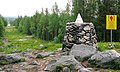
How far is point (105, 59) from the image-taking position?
1403 cm

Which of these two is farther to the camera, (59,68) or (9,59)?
(9,59)

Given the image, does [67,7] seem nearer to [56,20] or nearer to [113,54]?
[56,20]

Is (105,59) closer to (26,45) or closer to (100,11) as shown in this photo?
(26,45)

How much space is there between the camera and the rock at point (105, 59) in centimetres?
1385

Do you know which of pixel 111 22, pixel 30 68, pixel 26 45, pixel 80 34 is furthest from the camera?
pixel 26 45

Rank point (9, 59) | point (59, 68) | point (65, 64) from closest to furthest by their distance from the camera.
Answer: point (59, 68)
point (65, 64)
point (9, 59)

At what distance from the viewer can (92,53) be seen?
51.0ft

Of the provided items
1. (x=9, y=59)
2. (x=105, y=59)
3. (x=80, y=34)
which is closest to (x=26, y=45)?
(x=80, y=34)

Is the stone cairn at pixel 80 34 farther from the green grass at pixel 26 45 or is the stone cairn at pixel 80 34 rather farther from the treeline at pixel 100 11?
the treeline at pixel 100 11

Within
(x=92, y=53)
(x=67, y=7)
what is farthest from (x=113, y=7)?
(x=92, y=53)

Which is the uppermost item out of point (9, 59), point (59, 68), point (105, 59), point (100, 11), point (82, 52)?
point (100, 11)

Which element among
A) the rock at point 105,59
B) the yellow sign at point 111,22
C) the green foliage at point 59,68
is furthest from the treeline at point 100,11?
the green foliage at point 59,68

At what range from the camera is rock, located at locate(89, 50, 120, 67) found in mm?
13852

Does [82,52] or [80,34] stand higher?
[80,34]
